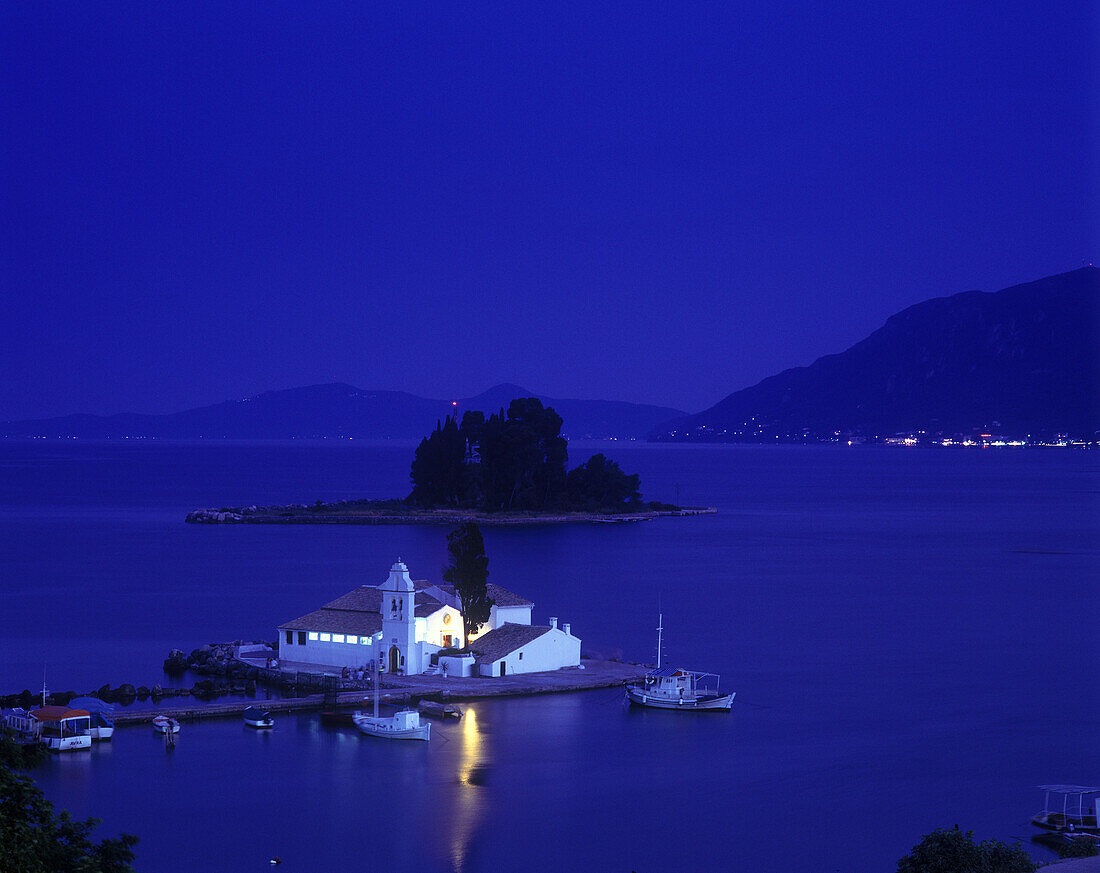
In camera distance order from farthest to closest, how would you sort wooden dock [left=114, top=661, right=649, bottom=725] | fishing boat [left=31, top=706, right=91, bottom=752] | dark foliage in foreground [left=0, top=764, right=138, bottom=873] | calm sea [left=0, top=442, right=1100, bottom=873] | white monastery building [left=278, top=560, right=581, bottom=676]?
1. white monastery building [left=278, top=560, right=581, bottom=676]
2. wooden dock [left=114, top=661, right=649, bottom=725]
3. fishing boat [left=31, top=706, right=91, bottom=752]
4. calm sea [left=0, top=442, right=1100, bottom=873]
5. dark foliage in foreground [left=0, top=764, right=138, bottom=873]

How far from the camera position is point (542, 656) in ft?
134

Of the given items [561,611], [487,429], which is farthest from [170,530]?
[561,611]

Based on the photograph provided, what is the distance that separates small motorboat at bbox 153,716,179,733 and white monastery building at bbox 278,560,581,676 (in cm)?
644

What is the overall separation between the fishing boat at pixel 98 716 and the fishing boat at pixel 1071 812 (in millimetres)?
21737

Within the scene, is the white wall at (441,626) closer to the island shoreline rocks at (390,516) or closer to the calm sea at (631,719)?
the calm sea at (631,719)

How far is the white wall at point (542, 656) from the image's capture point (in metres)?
39.9

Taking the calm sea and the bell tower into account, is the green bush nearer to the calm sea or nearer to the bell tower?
the calm sea

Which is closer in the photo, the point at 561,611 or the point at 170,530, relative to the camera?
the point at 561,611

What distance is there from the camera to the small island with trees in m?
110

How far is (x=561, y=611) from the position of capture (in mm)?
58312

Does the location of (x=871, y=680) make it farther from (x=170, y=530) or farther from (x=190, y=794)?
(x=170, y=530)

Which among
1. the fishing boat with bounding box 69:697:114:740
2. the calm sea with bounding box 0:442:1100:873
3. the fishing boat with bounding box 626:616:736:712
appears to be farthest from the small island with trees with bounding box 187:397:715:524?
the fishing boat with bounding box 69:697:114:740

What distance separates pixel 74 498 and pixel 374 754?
11121 centimetres

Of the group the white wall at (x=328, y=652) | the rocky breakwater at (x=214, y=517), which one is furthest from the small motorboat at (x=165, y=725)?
the rocky breakwater at (x=214, y=517)
